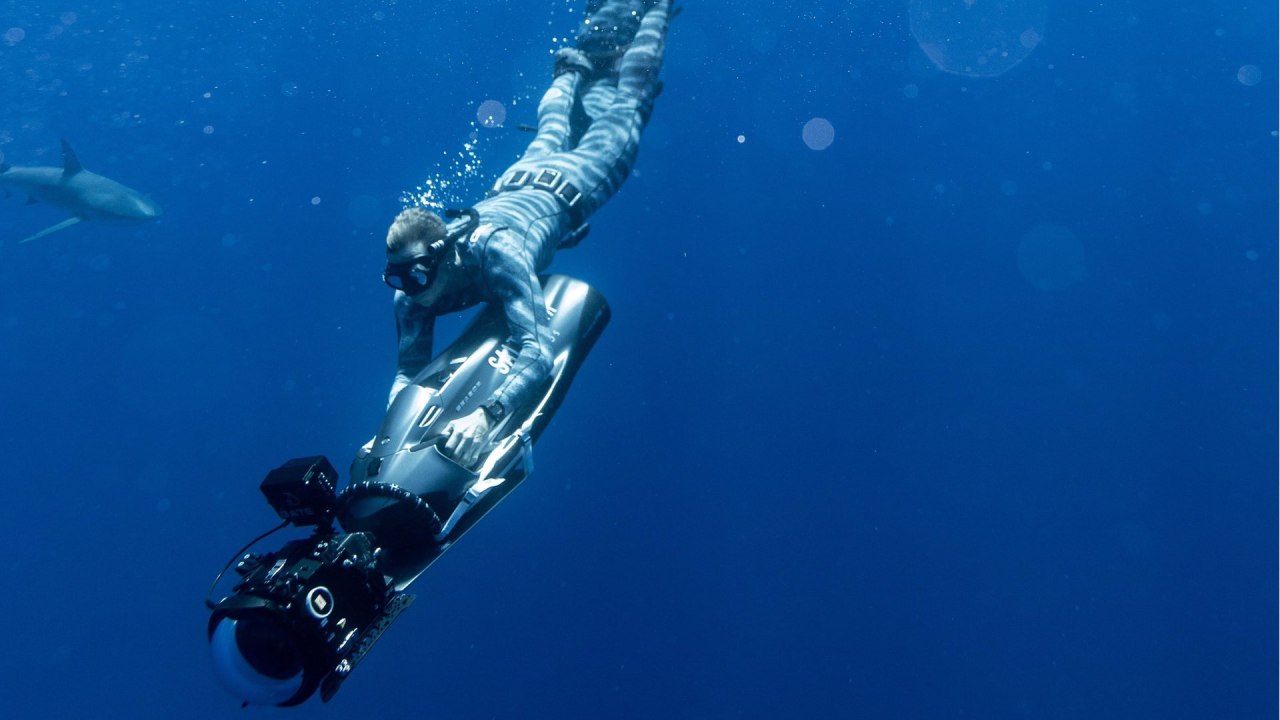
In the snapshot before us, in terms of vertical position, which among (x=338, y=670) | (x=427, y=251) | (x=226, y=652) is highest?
(x=427, y=251)

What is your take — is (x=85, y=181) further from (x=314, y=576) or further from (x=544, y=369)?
(x=314, y=576)

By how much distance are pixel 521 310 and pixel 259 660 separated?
259 centimetres

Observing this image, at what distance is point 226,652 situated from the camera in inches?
102

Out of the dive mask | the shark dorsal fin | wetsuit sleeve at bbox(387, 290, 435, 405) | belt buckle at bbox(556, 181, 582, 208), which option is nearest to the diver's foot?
belt buckle at bbox(556, 181, 582, 208)

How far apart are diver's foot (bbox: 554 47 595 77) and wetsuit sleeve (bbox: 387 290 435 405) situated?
149 inches

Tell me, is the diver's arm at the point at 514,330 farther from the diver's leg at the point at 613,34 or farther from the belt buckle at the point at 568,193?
the diver's leg at the point at 613,34

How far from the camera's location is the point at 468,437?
13.2 feet

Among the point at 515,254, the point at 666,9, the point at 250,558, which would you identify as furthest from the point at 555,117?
the point at 250,558

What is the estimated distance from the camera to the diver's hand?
3.94m

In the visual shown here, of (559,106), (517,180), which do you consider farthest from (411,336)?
(559,106)

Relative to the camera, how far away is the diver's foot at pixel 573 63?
7.50m

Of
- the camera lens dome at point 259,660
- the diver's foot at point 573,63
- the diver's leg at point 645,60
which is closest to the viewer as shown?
the camera lens dome at point 259,660

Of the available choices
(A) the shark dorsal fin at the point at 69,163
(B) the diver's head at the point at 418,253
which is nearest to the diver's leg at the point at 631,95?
(B) the diver's head at the point at 418,253

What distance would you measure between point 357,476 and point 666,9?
6.10m
